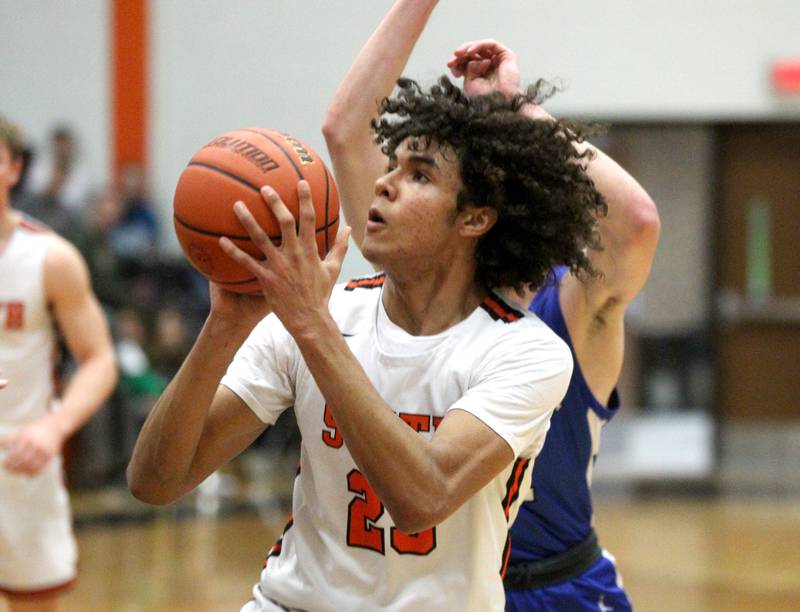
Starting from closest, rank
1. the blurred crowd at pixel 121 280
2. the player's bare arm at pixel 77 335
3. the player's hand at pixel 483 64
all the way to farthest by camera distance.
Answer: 1. the player's hand at pixel 483 64
2. the player's bare arm at pixel 77 335
3. the blurred crowd at pixel 121 280

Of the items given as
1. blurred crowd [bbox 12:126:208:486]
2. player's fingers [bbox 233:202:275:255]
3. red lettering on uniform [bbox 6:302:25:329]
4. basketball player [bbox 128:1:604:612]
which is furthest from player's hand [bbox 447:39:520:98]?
blurred crowd [bbox 12:126:208:486]

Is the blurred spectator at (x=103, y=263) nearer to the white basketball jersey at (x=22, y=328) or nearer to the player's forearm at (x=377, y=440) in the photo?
the white basketball jersey at (x=22, y=328)

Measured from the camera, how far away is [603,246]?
3049 millimetres

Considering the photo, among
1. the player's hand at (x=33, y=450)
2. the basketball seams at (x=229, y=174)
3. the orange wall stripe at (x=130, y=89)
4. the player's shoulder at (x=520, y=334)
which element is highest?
the orange wall stripe at (x=130, y=89)

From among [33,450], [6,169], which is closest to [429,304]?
[33,450]

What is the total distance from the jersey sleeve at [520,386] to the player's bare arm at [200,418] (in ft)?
1.46

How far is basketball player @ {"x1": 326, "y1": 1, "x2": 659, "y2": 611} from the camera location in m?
3.03

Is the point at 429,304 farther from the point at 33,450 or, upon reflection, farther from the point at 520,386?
the point at 33,450

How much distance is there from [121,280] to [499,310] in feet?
25.3

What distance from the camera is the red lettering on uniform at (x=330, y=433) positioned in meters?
2.53

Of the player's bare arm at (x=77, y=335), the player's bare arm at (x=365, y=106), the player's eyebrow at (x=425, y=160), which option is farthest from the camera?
the player's bare arm at (x=77, y=335)

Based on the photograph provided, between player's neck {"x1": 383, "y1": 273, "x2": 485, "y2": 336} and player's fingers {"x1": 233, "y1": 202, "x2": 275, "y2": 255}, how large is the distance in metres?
0.45

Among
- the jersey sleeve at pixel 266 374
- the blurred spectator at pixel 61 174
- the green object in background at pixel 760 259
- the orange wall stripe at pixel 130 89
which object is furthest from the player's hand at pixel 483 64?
the orange wall stripe at pixel 130 89

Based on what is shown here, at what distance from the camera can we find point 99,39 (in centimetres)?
1132
